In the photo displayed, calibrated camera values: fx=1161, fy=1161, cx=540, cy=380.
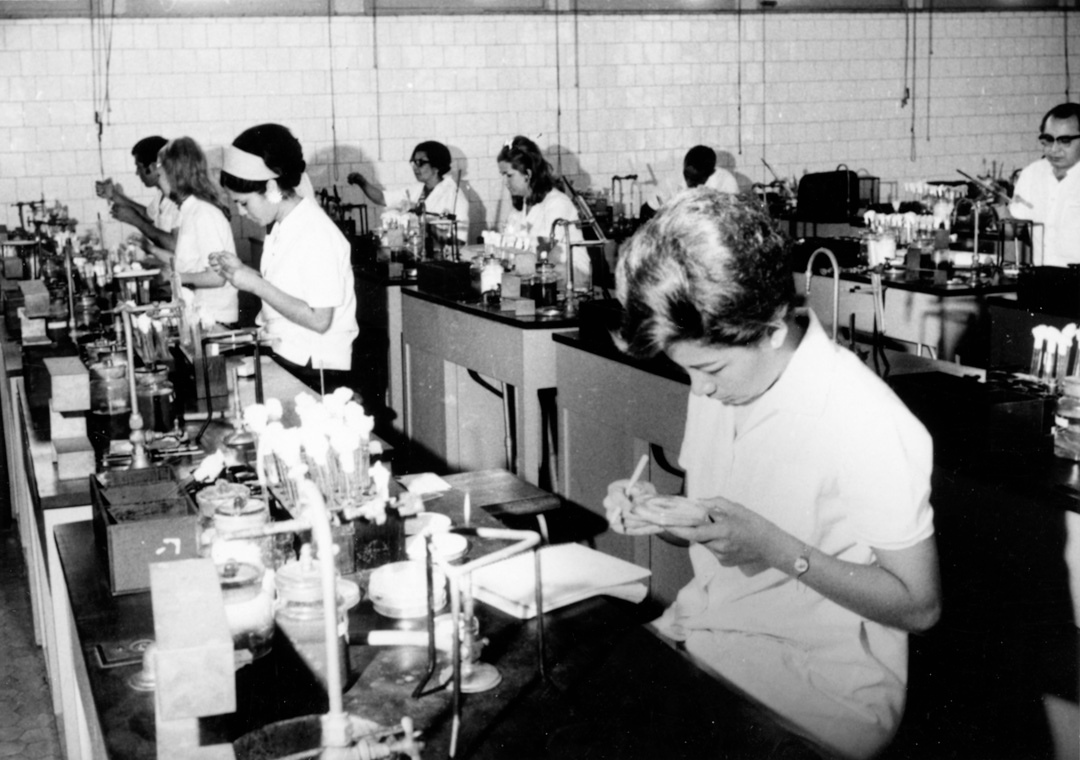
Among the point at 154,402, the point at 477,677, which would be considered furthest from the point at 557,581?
the point at 154,402

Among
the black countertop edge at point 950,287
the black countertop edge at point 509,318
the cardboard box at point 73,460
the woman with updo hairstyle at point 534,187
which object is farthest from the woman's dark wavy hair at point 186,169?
the black countertop edge at point 950,287

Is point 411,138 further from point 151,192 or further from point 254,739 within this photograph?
point 254,739

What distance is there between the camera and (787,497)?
6.90ft

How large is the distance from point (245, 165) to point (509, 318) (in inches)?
77.9

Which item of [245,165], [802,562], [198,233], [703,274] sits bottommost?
[802,562]

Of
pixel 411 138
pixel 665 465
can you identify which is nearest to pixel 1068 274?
pixel 665 465

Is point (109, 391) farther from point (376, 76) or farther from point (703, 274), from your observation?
point (376, 76)

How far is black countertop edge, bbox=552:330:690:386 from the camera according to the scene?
172 inches

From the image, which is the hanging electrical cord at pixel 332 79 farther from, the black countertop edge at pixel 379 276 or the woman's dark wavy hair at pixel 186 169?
the woman's dark wavy hair at pixel 186 169

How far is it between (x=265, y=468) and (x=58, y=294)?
161 inches

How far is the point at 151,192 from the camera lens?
10.1 metres

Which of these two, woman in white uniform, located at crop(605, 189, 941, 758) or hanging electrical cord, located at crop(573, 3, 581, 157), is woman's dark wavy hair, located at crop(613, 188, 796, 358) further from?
hanging electrical cord, located at crop(573, 3, 581, 157)

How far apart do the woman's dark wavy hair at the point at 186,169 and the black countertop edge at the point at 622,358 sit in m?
2.30

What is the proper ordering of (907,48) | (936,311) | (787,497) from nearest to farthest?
(787,497), (936,311), (907,48)
